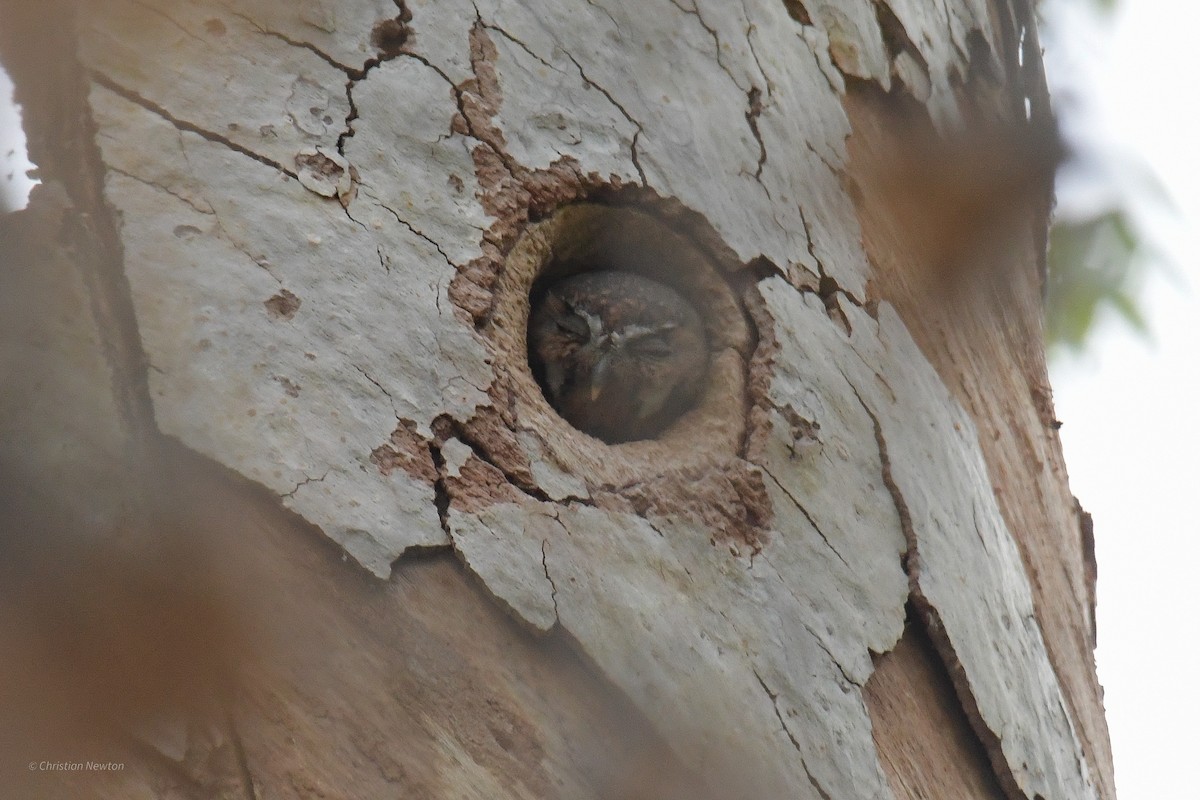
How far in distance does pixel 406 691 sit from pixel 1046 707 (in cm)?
156

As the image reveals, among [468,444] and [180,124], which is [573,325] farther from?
[180,124]

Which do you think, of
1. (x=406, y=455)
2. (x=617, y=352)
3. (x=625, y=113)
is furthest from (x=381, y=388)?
(x=617, y=352)

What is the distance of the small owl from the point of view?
7.96ft

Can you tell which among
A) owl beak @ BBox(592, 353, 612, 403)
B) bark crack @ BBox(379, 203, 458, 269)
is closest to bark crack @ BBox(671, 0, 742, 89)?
owl beak @ BBox(592, 353, 612, 403)

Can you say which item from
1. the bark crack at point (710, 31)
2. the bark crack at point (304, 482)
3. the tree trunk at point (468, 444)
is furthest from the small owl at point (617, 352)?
the bark crack at point (304, 482)

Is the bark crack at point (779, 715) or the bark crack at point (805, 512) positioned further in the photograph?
the bark crack at point (805, 512)

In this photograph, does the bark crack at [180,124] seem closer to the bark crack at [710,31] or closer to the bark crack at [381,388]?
the bark crack at [381,388]

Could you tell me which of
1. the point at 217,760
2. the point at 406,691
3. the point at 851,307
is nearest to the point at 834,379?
the point at 851,307

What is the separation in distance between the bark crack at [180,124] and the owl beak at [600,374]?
43.5 inches

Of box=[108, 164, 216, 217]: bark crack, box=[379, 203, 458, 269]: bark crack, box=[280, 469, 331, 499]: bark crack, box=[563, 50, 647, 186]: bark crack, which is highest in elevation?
box=[563, 50, 647, 186]: bark crack

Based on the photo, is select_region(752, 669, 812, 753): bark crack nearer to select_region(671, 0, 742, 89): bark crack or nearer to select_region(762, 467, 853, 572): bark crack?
select_region(762, 467, 853, 572): bark crack

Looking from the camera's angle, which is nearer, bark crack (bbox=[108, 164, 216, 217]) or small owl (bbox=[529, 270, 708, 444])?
bark crack (bbox=[108, 164, 216, 217])

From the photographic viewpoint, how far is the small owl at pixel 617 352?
95.5 inches

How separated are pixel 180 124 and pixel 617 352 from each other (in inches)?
48.7
